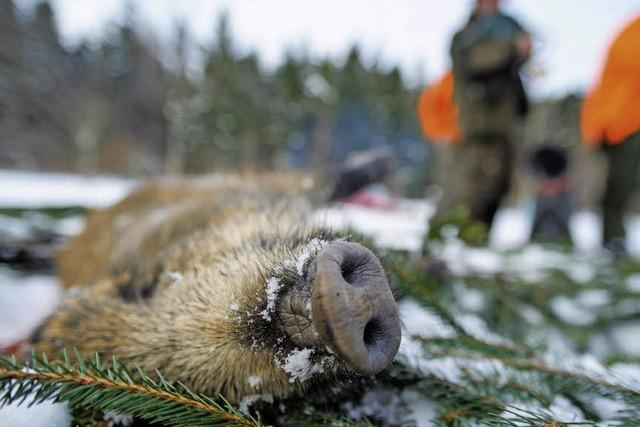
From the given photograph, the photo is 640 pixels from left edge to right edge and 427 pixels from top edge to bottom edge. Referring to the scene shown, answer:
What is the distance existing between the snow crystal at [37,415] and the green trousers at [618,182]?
13.3 ft

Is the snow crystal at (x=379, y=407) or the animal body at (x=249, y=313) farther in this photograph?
the snow crystal at (x=379, y=407)

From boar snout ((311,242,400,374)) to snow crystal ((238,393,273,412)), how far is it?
0.32 meters

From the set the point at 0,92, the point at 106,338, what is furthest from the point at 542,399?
the point at 0,92

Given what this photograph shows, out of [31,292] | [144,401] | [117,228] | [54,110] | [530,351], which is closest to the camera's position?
[144,401]

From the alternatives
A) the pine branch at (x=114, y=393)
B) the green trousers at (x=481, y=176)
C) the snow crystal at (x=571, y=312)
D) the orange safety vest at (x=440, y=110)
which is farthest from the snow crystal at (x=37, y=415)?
the orange safety vest at (x=440, y=110)

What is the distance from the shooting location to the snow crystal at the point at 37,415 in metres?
0.69

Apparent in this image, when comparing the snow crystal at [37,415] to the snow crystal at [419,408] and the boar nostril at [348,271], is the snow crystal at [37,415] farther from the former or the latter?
the snow crystal at [419,408]

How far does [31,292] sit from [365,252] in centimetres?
320

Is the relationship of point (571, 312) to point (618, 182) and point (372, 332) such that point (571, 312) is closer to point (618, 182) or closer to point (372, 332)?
point (618, 182)

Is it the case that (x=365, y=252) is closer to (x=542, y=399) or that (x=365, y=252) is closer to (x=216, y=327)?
(x=216, y=327)

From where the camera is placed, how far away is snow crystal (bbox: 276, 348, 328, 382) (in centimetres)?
69

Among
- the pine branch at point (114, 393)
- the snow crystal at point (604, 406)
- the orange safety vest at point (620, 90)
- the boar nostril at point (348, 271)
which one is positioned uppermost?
the orange safety vest at point (620, 90)

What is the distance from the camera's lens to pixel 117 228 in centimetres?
263

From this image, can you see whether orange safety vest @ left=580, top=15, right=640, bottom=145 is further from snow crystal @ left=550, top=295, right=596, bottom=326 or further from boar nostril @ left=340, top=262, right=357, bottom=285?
boar nostril @ left=340, top=262, right=357, bottom=285
